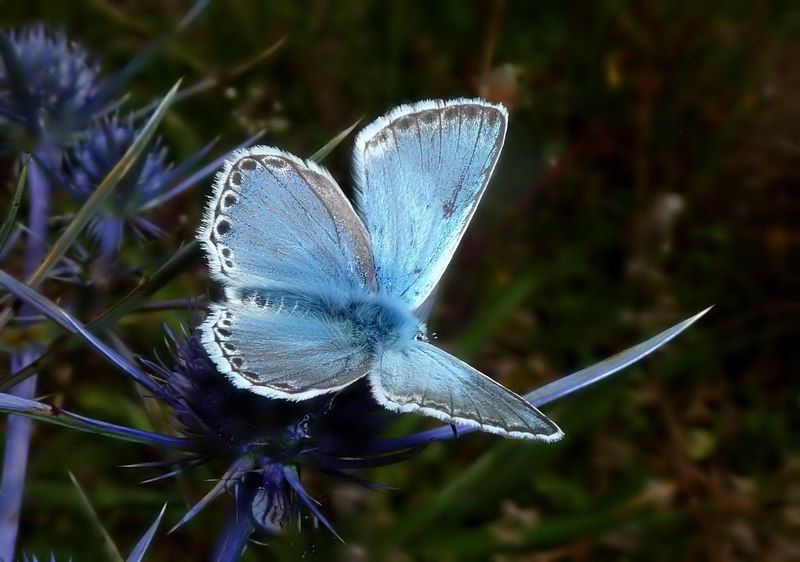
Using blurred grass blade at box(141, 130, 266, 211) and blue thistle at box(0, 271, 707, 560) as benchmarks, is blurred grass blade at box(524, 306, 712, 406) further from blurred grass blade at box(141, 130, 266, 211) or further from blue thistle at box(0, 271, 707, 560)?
blurred grass blade at box(141, 130, 266, 211)

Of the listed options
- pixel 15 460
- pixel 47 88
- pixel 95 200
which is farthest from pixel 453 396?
pixel 47 88

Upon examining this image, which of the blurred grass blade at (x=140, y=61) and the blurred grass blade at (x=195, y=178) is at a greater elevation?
the blurred grass blade at (x=140, y=61)

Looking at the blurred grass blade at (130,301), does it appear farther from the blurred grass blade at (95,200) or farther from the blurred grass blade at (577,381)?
the blurred grass blade at (577,381)

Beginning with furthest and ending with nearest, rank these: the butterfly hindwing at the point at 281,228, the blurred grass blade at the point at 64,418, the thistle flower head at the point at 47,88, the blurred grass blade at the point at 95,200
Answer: the thistle flower head at the point at 47,88 < the butterfly hindwing at the point at 281,228 < the blurred grass blade at the point at 95,200 < the blurred grass blade at the point at 64,418

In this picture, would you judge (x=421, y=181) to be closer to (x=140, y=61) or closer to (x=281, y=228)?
(x=281, y=228)

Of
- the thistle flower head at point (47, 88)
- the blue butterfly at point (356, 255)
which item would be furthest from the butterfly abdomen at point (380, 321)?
the thistle flower head at point (47, 88)

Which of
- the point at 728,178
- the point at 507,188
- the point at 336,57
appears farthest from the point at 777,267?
the point at 336,57

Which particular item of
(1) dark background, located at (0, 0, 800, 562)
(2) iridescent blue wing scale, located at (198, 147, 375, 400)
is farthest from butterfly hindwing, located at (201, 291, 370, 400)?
(1) dark background, located at (0, 0, 800, 562)
